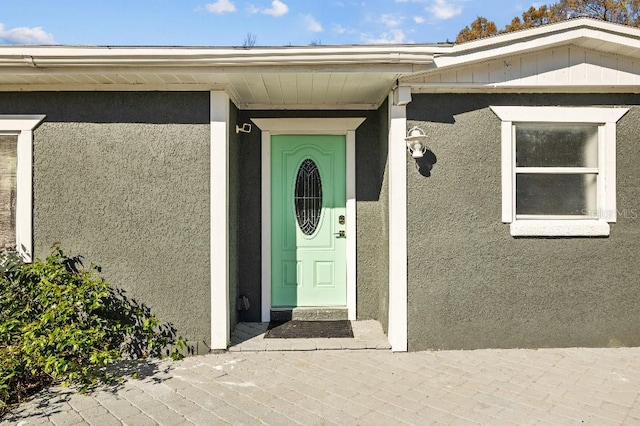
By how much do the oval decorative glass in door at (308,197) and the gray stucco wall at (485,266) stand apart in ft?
5.23

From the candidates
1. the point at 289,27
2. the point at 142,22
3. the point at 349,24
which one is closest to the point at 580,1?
the point at 349,24

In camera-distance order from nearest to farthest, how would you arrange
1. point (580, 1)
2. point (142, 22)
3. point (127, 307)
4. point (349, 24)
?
point (127, 307) < point (142, 22) < point (580, 1) < point (349, 24)

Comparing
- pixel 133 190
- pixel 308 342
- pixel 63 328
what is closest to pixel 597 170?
pixel 308 342

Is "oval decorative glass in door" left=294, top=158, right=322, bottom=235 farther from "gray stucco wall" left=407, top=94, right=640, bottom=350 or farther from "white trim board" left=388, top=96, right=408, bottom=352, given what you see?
"gray stucco wall" left=407, top=94, right=640, bottom=350

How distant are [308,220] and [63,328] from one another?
121 inches

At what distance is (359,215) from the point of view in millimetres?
5930

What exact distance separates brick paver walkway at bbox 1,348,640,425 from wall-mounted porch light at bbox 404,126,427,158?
212cm

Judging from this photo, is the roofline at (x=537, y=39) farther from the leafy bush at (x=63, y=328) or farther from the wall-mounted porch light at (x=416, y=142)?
the leafy bush at (x=63, y=328)

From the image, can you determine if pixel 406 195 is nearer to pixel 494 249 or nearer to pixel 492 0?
pixel 494 249

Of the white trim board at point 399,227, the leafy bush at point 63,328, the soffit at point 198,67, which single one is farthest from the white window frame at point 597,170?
the leafy bush at point 63,328

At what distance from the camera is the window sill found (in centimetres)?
484

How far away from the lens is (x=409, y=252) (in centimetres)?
482

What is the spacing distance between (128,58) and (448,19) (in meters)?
16.3

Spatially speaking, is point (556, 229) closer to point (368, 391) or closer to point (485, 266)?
point (485, 266)
